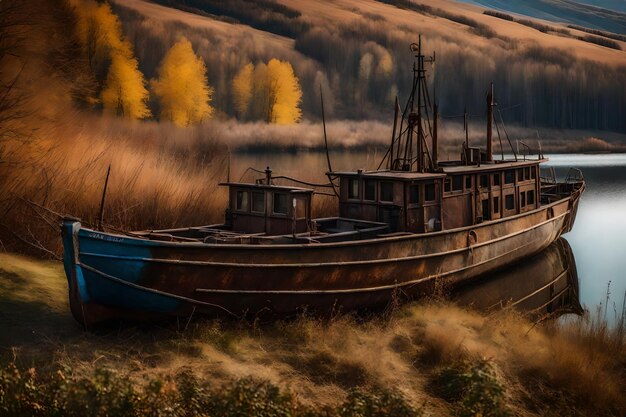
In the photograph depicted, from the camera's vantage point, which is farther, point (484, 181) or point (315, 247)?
point (484, 181)

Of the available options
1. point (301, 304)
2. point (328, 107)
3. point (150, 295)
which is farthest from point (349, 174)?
point (328, 107)

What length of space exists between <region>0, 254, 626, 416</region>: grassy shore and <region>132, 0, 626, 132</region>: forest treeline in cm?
2860

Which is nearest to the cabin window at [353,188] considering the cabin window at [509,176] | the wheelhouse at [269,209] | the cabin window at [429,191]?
the cabin window at [429,191]

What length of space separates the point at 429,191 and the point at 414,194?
1.70 feet

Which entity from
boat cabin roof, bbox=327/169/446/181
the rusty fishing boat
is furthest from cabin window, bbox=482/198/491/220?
boat cabin roof, bbox=327/169/446/181

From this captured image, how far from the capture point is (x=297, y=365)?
1054 centimetres

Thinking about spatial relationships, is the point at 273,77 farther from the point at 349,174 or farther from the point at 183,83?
the point at 349,174

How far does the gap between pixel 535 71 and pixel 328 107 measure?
21654 millimetres

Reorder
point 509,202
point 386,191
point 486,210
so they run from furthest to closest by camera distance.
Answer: point 509,202 < point 486,210 < point 386,191

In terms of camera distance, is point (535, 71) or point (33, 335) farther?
point (535, 71)

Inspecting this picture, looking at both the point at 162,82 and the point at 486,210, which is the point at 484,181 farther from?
the point at 162,82

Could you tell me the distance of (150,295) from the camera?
11086mm

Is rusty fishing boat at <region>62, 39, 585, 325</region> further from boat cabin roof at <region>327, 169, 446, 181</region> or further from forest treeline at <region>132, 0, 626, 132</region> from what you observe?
forest treeline at <region>132, 0, 626, 132</region>

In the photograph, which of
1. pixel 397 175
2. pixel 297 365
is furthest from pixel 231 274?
pixel 397 175
